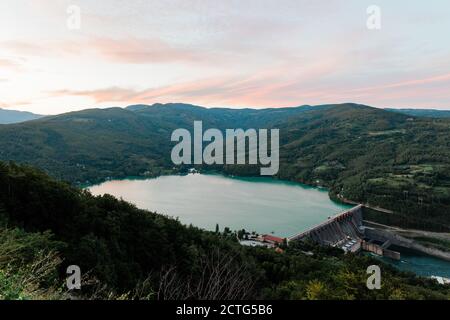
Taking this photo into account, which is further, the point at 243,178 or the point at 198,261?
the point at 243,178

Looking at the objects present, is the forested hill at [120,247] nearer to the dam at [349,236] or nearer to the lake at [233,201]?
the dam at [349,236]

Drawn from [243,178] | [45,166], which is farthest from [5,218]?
[243,178]

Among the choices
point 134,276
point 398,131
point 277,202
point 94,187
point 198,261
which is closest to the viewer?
point 134,276

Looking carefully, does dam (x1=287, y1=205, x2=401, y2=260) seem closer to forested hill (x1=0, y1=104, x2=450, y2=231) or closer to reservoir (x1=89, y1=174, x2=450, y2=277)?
reservoir (x1=89, y1=174, x2=450, y2=277)

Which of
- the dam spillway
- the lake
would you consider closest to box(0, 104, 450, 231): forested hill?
the lake
